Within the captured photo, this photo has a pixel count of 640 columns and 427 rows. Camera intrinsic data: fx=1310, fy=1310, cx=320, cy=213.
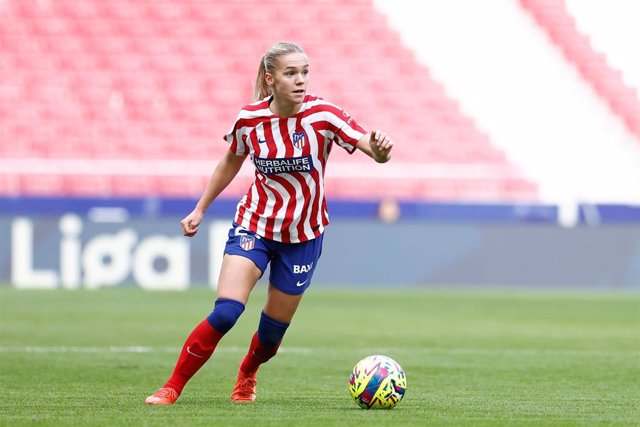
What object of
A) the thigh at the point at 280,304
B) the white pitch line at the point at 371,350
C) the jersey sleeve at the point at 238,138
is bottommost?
the white pitch line at the point at 371,350

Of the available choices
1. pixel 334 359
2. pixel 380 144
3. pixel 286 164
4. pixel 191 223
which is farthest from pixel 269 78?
pixel 334 359

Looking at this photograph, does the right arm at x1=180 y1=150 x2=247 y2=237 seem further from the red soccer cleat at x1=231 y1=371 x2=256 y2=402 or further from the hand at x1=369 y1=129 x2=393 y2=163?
the hand at x1=369 y1=129 x2=393 y2=163

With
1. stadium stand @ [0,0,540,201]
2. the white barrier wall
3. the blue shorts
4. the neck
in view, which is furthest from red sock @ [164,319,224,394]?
stadium stand @ [0,0,540,201]

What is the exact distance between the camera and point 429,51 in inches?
989

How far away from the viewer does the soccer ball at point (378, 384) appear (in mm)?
Answer: 6477

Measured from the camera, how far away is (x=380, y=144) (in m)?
6.32

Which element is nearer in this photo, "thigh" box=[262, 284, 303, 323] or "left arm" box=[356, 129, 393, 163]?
"left arm" box=[356, 129, 393, 163]

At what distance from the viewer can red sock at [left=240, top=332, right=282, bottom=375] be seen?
23.3 ft

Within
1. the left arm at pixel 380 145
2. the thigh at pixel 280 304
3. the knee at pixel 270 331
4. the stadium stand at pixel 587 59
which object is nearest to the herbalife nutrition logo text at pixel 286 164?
the left arm at pixel 380 145

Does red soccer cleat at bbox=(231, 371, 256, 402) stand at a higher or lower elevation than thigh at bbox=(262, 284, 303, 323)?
lower

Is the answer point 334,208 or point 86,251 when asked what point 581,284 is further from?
point 86,251

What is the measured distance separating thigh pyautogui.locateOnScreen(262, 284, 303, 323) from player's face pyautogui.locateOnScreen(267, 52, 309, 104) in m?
1.05

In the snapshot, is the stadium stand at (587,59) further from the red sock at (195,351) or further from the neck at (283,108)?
the red sock at (195,351)

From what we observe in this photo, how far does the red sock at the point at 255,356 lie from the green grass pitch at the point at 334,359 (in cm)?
20
